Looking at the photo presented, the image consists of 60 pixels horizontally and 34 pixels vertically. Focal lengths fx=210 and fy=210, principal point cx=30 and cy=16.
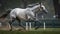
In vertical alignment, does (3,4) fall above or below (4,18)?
above

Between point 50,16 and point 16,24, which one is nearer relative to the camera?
point 16,24

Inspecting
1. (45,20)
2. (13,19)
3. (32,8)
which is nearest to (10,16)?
(13,19)

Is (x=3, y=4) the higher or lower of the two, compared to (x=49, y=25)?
higher

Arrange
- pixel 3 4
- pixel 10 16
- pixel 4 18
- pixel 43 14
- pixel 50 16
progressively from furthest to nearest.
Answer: pixel 3 4 < pixel 50 16 < pixel 43 14 < pixel 10 16 < pixel 4 18

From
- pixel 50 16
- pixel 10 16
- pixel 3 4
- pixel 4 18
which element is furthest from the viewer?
pixel 3 4

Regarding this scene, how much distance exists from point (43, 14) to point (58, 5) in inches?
32.1

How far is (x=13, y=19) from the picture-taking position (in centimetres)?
594

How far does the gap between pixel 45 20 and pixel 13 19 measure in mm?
1013

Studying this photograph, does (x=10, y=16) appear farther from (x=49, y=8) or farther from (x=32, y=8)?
(x=49, y=8)

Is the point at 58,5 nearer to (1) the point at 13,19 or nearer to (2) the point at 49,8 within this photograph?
(2) the point at 49,8

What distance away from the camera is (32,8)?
237 inches

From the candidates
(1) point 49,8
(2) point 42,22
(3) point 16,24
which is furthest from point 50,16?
(3) point 16,24

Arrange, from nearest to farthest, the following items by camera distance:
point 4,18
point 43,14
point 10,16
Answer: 1. point 4,18
2. point 10,16
3. point 43,14


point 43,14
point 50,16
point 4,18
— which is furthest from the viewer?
point 50,16
